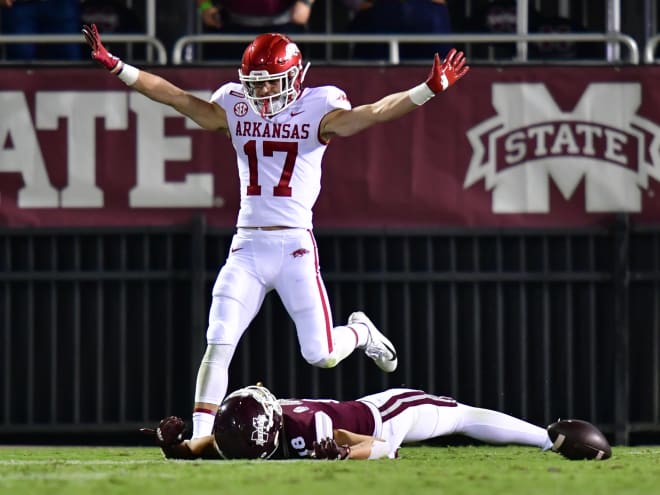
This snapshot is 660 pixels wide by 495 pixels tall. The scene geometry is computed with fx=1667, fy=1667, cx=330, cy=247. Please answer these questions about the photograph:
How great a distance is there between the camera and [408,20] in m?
11.0

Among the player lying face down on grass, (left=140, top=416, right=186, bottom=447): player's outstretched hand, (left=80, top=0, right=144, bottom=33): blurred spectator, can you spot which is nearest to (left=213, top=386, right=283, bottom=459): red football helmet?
the player lying face down on grass

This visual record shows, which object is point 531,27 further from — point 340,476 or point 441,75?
point 340,476

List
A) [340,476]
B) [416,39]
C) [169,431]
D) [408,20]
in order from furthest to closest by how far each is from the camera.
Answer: [408,20] < [416,39] < [169,431] < [340,476]

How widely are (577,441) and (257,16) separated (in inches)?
167

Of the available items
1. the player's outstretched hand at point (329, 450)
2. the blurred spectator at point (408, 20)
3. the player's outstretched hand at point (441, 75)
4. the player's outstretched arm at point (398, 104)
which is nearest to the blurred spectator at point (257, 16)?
the blurred spectator at point (408, 20)

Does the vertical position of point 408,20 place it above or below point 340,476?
above

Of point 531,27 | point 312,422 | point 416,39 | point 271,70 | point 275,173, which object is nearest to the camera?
point 312,422

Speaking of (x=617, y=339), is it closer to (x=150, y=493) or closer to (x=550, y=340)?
(x=550, y=340)

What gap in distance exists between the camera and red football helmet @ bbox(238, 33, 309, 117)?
29.5ft

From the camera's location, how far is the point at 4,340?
10727mm

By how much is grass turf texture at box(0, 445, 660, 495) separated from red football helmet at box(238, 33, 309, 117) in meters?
2.01

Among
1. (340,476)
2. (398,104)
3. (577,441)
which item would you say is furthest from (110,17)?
(340,476)

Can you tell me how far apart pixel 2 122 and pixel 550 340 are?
3.81 metres

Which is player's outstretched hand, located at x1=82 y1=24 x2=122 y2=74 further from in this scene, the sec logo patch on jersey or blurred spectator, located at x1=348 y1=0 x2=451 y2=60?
blurred spectator, located at x1=348 y1=0 x2=451 y2=60
